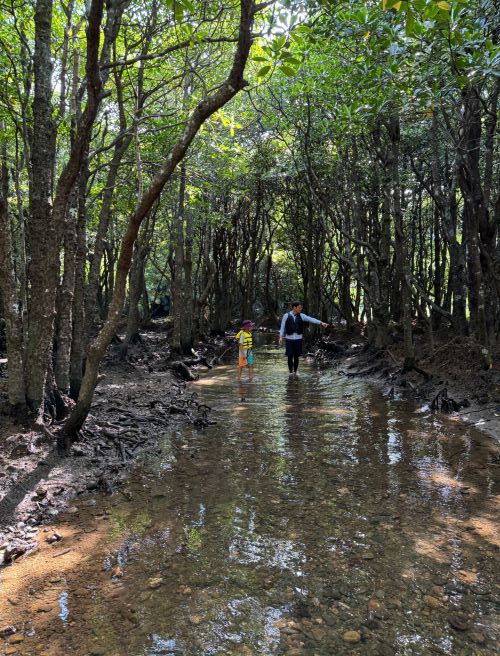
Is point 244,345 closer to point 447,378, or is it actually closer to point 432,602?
point 447,378

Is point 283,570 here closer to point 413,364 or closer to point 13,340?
point 13,340

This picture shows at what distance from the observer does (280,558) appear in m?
4.43

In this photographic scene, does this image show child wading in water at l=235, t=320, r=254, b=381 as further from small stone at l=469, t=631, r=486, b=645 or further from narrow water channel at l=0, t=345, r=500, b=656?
small stone at l=469, t=631, r=486, b=645

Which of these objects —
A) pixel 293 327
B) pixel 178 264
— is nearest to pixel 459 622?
pixel 293 327

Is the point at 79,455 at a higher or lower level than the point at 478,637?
higher

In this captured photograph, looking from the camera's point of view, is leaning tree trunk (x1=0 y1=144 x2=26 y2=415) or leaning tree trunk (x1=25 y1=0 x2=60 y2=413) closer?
leaning tree trunk (x1=0 y1=144 x2=26 y2=415)

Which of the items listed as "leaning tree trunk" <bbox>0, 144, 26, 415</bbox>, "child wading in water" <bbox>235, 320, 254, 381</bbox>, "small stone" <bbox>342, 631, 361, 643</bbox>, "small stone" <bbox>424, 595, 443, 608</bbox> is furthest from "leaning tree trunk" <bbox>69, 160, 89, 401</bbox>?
"small stone" <bbox>424, 595, 443, 608</bbox>

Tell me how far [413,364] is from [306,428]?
4.73 metres

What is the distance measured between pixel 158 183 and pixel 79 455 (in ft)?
12.8

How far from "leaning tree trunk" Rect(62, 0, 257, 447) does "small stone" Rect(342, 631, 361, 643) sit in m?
4.15

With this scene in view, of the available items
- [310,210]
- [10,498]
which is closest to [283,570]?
[10,498]

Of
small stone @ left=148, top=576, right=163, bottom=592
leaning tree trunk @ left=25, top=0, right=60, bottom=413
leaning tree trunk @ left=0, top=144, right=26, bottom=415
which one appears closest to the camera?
small stone @ left=148, top=576, right=163, bottom=592

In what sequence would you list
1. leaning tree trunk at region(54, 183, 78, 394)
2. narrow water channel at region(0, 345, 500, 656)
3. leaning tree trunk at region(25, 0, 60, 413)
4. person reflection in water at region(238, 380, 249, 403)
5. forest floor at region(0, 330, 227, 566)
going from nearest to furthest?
1. narrow water channel at region(0, 345, 500, 656)
2. forest floor at region(0, 330, 227, 566)
3. leaning tree trunk at region(25, 0, 60, 413)
4. leaning tree trunk at region(54, 183, 78, 394)
5. person reflection in water at region(238, 380, 249, 403)

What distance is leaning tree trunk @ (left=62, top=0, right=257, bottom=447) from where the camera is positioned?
4.84m
